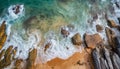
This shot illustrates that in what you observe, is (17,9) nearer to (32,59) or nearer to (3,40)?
(3,40)

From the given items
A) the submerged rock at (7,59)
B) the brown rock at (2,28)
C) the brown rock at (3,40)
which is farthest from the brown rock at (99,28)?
the brown rock at (2,28)

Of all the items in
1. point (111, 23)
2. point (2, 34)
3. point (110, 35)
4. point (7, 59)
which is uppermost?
point (111, 23)

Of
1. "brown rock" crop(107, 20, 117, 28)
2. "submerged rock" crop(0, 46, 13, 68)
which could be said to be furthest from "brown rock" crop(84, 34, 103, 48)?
"submerged rock" crop(0, 46, 13, 68)

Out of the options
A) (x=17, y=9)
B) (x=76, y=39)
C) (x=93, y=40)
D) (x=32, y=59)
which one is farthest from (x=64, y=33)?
(x=17, y=9)

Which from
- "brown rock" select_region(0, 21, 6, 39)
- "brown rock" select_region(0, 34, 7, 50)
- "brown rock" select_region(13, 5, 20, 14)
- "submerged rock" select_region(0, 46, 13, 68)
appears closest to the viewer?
"submerged rock" select_region(0, 46, 13, 68)

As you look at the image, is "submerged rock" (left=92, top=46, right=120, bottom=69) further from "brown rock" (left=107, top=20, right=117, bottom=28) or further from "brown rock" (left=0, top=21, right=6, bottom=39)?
"brown rock" (left=0, top=21, right=6, bottom=39)

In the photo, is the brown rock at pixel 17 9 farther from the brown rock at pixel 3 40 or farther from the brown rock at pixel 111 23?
the brown rock at pixel 111 23
